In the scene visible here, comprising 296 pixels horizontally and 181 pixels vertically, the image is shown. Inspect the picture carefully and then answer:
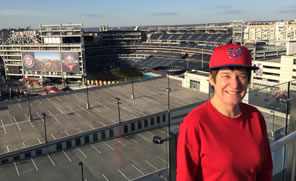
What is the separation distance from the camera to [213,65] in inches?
152

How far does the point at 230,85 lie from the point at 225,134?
0.74 m

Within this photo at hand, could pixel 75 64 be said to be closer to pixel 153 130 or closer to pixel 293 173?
pixel 153 130

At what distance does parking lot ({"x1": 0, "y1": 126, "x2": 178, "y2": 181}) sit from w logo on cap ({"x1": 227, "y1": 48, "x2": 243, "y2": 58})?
30682 mm

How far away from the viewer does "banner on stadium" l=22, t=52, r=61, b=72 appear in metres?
115

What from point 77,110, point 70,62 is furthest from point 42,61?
point 77,110

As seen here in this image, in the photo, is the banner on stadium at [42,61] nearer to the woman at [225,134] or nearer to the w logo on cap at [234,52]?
the woman at [225,134]

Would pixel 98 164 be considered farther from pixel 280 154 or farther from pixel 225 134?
pixel 225 134

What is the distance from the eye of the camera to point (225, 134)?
365cm

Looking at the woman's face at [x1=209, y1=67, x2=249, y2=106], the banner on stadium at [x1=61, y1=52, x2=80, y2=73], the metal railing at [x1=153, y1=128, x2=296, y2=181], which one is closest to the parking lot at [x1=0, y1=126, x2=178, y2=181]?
the metal railing at [x1=153, y1=128, x2=296, y2=181]

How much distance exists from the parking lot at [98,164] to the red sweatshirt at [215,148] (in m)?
30.1

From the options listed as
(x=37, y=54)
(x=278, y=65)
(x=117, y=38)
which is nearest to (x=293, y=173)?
(x=278, y=65)

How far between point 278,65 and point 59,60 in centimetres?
8922

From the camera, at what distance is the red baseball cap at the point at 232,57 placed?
3695 mm

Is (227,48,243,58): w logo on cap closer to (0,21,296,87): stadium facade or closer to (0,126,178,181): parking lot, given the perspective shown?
(0,126,178,181): parking lot
